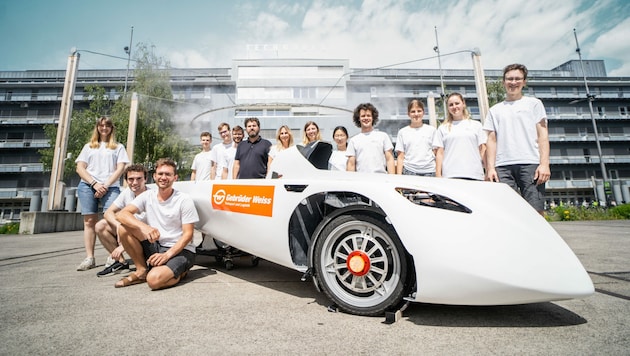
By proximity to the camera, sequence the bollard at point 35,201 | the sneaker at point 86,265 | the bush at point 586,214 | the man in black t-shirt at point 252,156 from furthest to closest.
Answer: the bollard at point 35,201 → the bush at point 586,214 → the man in black t-shirt at point 252,156 → the sneaker at point 86,265

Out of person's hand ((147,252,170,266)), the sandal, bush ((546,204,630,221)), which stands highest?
bush ((546,204,630,221))

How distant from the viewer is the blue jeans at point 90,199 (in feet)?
11.1

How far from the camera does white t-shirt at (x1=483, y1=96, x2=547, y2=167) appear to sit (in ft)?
8.91

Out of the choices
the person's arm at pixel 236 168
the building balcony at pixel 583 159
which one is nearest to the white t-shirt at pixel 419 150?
the person's arm at pixel 236 168

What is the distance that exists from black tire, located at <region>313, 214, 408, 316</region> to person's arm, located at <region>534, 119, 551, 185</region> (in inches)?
66.9

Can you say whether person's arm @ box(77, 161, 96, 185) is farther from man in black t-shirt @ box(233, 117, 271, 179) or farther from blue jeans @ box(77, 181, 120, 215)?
man in black t-shirt @ box(233, 117, 271, 179)

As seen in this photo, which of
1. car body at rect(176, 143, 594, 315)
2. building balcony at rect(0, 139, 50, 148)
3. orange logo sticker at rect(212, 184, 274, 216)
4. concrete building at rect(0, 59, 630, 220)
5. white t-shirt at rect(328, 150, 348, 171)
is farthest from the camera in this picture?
building balcony at rect(0, 139, 50, 148)

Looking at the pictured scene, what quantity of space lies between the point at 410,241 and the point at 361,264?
341 millimetres

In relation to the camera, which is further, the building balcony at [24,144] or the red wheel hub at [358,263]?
the building balcony at [24,144]

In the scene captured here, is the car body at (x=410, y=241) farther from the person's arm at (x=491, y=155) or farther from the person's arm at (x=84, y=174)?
the person's arm at (x=84, y=174)

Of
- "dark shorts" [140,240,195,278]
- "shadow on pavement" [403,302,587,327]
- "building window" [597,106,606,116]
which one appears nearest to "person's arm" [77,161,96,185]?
"dark shorts" [140,240,195,278]

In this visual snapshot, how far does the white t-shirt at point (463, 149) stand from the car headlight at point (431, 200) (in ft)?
4.62

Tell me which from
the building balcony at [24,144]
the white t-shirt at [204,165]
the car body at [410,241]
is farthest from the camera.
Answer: the building balcony at [24,144]

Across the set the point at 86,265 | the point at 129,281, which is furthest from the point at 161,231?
the point at 86,265
